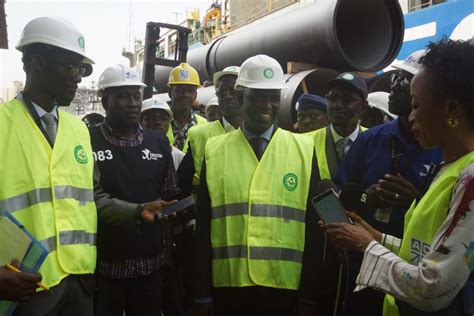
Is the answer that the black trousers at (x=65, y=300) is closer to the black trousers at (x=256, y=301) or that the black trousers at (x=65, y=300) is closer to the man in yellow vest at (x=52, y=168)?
the man in yellow vest at (x=52, y=168)

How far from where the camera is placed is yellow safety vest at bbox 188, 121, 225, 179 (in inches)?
133

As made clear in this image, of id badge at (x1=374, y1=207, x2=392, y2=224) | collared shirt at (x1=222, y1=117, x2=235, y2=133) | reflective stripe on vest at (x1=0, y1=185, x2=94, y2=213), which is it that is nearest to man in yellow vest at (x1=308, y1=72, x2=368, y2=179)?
collared shirt at (x1=222, y1=117, x2=235, y2=133)

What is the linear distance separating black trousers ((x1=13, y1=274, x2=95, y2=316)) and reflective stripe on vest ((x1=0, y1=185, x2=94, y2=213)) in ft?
1.31

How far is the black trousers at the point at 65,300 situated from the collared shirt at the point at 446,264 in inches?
58.6

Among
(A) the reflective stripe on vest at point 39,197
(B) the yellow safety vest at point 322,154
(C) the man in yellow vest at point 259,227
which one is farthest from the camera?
(B) the yellow safety vest at point 322,154

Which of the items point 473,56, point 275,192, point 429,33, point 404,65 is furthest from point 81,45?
point 429,33

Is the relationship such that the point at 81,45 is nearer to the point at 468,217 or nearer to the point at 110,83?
the point at 110,83

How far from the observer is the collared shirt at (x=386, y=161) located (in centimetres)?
230

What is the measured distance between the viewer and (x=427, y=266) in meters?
1.48

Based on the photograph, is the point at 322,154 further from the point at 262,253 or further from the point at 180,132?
the point at 180,132

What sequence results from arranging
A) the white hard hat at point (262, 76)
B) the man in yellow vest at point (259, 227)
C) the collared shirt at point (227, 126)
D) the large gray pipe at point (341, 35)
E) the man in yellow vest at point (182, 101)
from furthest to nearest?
the large gray pipe at point (341, 35) < the man in yellow vest at point (182, 101) < the collared shirt at point (227, 126) < the white hard hat at point (262, 76) < the man in yellow vest at point (259, 227)

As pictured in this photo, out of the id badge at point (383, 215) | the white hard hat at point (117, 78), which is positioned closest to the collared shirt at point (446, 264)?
the id badge at point (383, 215)

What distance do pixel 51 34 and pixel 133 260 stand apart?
1.44m

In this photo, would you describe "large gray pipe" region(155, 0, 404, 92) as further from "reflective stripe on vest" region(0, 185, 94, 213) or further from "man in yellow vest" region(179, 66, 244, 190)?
"reflective stripe on vest" region(0, 185, 94, 213)
